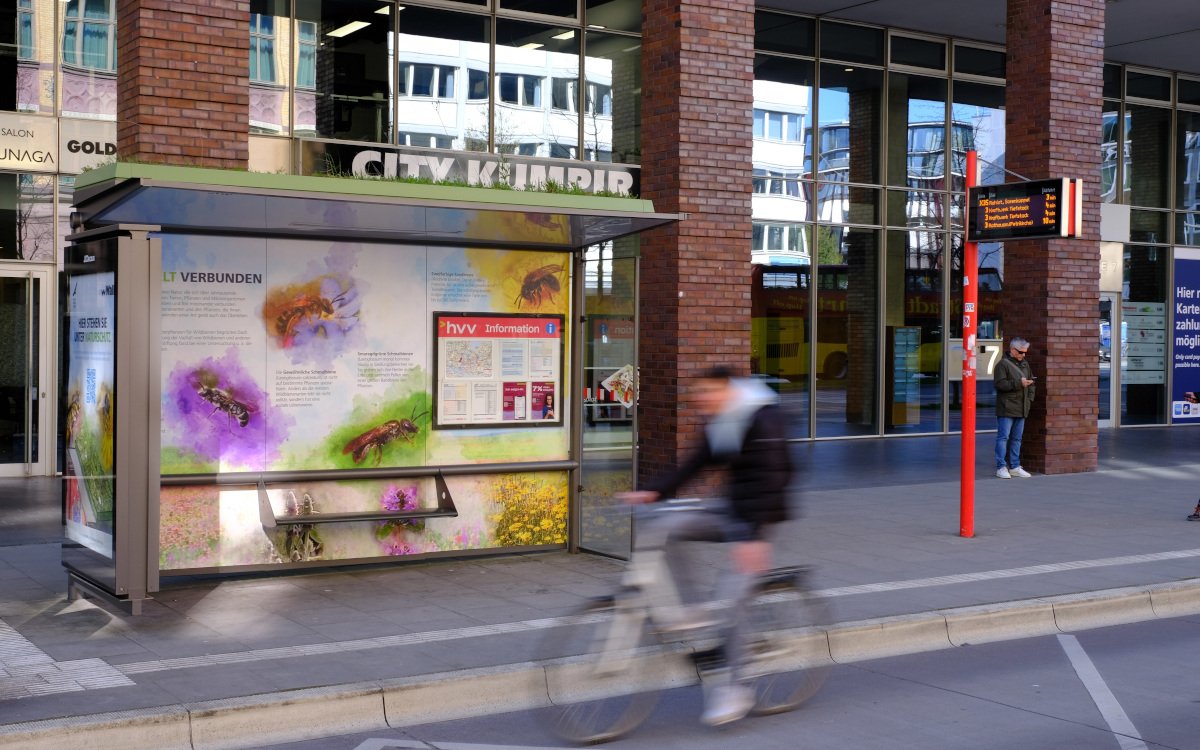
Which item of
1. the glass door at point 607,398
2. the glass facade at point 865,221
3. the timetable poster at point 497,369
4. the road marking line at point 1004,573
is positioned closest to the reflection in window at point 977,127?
the glass facade at point 865,221

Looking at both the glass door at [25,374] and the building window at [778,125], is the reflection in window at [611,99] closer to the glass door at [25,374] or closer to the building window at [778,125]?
the building window at [778,125]

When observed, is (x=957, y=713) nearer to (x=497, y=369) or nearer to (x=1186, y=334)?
(x=497, y=369)

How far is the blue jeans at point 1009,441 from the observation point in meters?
16.5

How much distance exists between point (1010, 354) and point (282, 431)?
10.4 metres

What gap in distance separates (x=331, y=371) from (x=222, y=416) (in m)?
0.86

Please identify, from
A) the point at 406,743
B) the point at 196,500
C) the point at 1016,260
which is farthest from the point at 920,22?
the point at 406,743

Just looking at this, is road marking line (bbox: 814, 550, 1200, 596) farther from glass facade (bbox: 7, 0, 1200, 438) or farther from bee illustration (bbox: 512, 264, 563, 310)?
glass facade (bbox: 7, 0, 1200, 438)

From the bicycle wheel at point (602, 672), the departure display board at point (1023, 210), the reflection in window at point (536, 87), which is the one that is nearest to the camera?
the bicycle wheel at point (602, 672)

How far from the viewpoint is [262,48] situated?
16.7 metres

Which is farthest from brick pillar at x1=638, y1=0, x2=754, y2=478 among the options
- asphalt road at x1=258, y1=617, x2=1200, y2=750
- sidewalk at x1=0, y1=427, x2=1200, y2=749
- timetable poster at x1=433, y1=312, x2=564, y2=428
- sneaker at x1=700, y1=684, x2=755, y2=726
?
sneaker at x1=700, y1=684, x2=755, y2=726

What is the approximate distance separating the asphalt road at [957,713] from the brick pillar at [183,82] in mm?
6391

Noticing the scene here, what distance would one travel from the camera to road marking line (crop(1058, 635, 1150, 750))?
6.10 m

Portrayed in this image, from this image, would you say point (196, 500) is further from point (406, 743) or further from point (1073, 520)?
point (1073, 520)

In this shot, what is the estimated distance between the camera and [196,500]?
9.01 meters
